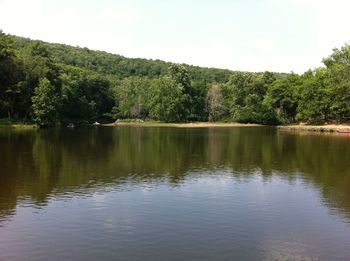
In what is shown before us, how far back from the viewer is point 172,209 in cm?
2473

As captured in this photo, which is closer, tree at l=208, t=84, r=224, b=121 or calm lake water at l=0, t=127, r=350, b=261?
calm lake water at l=0, t=127, r=350, b=261

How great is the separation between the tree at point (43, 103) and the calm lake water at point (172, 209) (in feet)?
212

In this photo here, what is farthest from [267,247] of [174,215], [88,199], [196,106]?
[196,106]

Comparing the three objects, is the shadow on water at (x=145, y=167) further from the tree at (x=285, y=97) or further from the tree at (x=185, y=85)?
the tree at (x=185, y=85)

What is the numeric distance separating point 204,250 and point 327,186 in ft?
59.6

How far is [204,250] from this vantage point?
1784 centimetres

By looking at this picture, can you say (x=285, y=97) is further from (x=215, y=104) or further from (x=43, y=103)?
(x=43, y=103)

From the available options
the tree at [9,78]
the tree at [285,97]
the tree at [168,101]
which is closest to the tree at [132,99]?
the tree at [168,101]

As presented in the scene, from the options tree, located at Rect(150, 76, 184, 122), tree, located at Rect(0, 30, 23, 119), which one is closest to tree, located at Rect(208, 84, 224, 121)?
tree, located at Rect(150, 76, 184, 122)

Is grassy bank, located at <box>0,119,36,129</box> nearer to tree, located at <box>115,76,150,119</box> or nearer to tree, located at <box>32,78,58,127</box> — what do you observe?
tree, located at <box>32,78,58,127</box>

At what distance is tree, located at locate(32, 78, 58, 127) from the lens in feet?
356

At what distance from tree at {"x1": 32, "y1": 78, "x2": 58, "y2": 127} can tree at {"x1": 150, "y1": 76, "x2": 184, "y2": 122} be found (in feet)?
165

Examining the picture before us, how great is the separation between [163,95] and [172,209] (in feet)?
439

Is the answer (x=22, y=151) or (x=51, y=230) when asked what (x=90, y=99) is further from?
(x=51, y=230)
